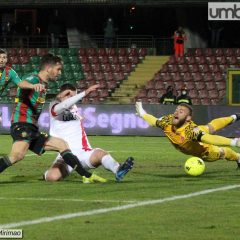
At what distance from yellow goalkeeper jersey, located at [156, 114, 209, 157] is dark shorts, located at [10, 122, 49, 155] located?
8.50ft

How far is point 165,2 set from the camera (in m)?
36.9

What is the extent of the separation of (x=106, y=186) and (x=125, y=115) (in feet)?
50.8

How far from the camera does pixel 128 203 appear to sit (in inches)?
420

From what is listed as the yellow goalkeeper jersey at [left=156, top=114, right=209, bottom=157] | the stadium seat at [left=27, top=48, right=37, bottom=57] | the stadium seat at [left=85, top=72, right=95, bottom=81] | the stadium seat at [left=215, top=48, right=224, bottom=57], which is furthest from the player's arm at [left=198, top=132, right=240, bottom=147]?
the stadium seat at [left=27, top=48, right=37, bottom=57]

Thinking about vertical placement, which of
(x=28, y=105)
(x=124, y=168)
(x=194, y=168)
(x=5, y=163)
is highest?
(x=28, y=105)

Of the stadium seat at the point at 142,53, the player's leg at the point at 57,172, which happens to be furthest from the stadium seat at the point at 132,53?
the player's leg at the point at 57,172

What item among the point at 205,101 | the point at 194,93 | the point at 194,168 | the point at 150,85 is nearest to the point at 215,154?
the point at 194,168

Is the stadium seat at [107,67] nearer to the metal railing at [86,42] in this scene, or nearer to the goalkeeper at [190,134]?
the metal railing at [86,42]

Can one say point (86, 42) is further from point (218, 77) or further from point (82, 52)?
point (218, 77)

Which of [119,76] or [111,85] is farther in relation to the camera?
[119,76]

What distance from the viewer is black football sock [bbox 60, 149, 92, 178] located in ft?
41.2

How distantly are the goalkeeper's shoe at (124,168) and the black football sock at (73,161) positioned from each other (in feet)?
1.57

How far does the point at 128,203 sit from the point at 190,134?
12.8 ft

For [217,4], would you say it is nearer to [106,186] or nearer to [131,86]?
[131,86]
